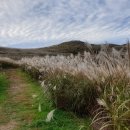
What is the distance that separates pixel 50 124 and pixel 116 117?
303 centimetres

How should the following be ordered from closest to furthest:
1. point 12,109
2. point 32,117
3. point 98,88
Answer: point 98,88 < point 32,117 < point 12,109

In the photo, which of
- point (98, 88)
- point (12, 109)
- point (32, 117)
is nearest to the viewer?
point (98, 88)

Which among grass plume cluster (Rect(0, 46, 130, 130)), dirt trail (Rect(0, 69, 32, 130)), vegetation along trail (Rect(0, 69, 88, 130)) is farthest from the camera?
dirt trail (Rect(0, 69, 32, 130))

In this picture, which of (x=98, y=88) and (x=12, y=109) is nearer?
(x=98, y=88)

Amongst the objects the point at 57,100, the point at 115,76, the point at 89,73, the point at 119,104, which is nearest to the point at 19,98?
the point at 57,100

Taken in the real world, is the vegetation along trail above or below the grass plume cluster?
below

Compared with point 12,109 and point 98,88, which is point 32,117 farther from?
point 98,88

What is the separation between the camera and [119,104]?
671 centimetres

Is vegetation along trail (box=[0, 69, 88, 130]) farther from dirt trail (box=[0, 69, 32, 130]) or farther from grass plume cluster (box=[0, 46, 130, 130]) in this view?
grass plume cluster (box=[0, 46, 130, 130])

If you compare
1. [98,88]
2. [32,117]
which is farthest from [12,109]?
[98,88]

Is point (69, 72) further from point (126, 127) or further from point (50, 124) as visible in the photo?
point (126, 127)

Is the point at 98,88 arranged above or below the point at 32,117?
above

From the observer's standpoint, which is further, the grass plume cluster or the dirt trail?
the dirt trail

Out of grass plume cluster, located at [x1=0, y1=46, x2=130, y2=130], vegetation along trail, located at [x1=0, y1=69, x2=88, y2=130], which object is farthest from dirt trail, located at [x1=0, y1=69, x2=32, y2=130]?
grass plume cluster, located at [x1=0, y1=46, x2=130, y2=130]
